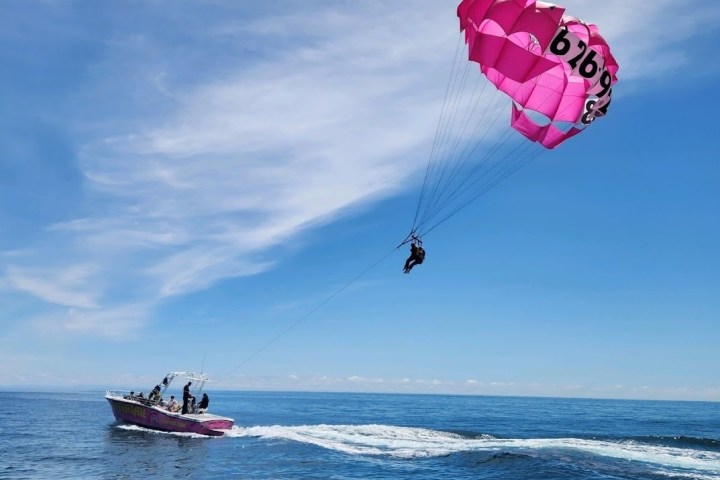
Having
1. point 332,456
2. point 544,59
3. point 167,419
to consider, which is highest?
point 544,59

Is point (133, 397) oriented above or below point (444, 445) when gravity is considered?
above

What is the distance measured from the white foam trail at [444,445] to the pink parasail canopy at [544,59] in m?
15.9

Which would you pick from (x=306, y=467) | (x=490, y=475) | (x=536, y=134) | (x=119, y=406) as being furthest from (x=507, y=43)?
(x=119, y=406)

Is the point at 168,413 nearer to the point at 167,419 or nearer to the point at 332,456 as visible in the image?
the point at 167,419

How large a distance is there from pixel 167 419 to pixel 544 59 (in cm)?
2674

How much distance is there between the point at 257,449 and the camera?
24141 millimetres

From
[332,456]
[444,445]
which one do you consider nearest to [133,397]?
[332,456]

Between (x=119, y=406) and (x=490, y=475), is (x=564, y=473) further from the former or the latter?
(x=119, y=406)

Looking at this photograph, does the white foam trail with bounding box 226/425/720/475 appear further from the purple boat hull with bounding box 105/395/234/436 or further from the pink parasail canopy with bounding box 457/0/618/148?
the pink parasail canopy with bounding box 457/0/618/148

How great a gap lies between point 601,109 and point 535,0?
13.3ft

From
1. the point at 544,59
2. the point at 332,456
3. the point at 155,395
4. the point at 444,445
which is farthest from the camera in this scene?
the point at 155,395

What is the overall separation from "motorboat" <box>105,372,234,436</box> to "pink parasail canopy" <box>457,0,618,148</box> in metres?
22.2

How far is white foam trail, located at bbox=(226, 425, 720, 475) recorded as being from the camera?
2391cm

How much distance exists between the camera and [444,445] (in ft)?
87.6
